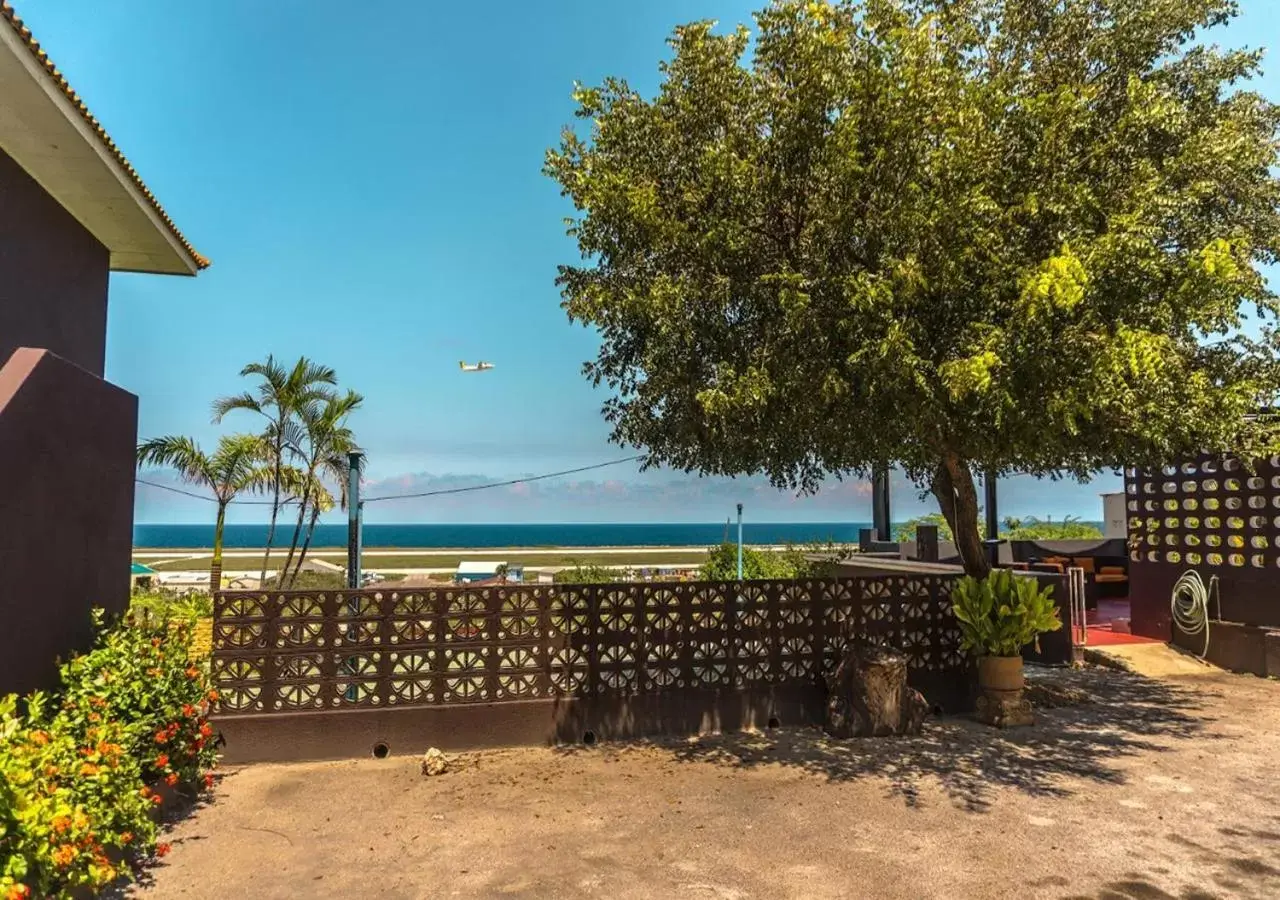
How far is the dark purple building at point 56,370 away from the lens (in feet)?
16.2

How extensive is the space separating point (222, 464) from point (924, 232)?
50.0 feet

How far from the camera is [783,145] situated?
679 centimetres

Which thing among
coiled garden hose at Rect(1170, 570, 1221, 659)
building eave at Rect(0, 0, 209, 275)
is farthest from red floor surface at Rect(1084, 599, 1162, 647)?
building eave at Rect(0, 0, 209, 275)

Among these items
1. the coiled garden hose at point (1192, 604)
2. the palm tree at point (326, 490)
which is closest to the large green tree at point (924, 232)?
the coiled garden hose at point (1192, 604)

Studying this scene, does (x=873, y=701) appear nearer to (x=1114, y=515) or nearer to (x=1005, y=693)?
(x=1005, y=693)

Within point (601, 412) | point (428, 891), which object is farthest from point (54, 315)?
point (428, 891)

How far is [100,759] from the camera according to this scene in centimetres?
432

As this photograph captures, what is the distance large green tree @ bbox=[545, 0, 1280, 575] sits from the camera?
6.11 m

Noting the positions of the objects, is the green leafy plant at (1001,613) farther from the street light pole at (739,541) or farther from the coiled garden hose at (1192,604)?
the street light pole at (739,541)

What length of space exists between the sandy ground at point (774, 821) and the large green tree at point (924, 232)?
2.87 m

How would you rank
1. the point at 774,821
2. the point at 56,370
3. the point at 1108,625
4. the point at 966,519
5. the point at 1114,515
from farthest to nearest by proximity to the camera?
1. the point at 1114,515
2. the point at 1108,625
3. the point at 966,519
4. the point at 774,821
5. the point at 56,370

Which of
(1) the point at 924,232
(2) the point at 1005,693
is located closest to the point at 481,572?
(2) the point at 1005,693

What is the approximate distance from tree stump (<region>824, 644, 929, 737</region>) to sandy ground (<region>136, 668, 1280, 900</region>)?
196 millimetres

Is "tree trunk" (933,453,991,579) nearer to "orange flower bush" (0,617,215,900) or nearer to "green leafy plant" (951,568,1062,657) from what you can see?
"green leafy plant" (951,568,1062,657)
